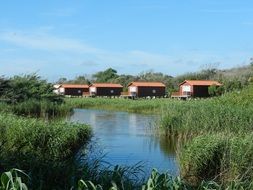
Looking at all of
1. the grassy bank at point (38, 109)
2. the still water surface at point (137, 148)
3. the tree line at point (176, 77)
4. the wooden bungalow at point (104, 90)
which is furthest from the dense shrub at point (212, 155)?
the wooden bungalow at point (104, 90)

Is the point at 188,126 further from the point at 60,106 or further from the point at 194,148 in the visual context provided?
the point at 60,106

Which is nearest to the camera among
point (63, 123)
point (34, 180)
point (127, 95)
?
point (34, 180)

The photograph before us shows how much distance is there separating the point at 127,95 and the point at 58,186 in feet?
234

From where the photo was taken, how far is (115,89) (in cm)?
8219

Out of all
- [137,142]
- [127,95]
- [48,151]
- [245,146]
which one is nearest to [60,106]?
[137,142]

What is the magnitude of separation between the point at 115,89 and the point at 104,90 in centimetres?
235

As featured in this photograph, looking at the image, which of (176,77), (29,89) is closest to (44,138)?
(29,89)

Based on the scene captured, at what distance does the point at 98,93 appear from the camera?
262 feet

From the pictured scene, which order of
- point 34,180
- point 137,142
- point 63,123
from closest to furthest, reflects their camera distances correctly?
Result: point 34,180
point 63,123
point 137,142

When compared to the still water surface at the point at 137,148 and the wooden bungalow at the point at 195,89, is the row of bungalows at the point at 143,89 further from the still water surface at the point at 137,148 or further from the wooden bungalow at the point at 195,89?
the still water surface at the point at 137,148

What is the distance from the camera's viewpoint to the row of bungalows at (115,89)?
75.9m

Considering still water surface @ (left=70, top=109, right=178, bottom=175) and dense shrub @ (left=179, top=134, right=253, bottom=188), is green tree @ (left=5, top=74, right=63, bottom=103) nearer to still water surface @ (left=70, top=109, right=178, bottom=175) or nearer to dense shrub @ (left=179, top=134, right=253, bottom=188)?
still water surface @ (left=70, top=109, right=178, bottom=175)

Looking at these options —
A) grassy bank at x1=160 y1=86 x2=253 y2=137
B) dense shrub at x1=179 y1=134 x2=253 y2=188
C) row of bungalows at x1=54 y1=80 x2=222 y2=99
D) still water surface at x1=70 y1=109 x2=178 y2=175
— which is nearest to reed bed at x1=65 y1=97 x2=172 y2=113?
row of bungalows at x1=54 y1=80 x2=222 y2=99

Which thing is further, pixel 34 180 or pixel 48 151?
pixel 48 151
